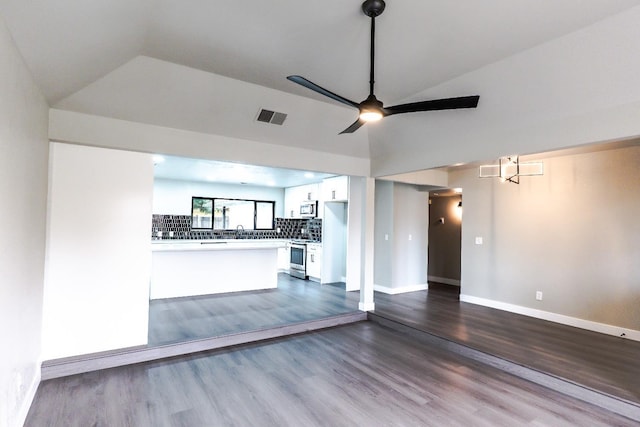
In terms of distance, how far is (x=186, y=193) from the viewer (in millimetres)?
8086

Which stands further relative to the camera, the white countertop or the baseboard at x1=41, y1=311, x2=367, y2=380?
the white countertop

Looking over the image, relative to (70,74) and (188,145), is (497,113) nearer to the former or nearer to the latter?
(188,145)

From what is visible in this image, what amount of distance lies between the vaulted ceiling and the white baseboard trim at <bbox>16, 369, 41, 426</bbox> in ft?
7.81

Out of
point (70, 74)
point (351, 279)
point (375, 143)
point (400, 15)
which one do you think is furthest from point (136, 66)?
point (351, 279)

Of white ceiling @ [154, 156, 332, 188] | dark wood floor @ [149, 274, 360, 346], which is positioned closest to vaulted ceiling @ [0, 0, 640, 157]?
white ceiling @ [154, 156, 332, 188]

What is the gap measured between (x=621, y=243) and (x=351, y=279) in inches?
160

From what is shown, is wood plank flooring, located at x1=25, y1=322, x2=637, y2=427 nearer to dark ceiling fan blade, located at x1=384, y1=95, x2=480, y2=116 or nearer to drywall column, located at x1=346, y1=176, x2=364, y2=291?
dark ceiling fan blade, located at x1=384, y1=95, x2=480, y2=116

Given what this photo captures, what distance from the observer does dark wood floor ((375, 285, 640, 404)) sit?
3018 mm

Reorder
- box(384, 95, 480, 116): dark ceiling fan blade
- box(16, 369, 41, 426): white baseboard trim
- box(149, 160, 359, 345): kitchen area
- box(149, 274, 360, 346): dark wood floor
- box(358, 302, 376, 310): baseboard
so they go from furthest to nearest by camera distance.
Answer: box(358, 302, 376, 310): baseboard
box(149, 160, 359, 345): kitchen area
box(149, 274, 360, 346): dark wood floor
box(384, 95, 480, 116): dark ceiling fan blade
box(16, 369, 41, 426): white baseboard trim

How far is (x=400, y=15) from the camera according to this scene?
233 cm

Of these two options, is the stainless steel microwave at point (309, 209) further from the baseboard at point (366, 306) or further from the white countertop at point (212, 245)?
the baseboard at point (366, 306)

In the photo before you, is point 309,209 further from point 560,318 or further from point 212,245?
point 560,318

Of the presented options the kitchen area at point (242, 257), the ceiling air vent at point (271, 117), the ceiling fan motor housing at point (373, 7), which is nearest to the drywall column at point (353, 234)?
the kitchen area at point (242, 257)

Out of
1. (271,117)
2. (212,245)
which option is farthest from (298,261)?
(271,117)
